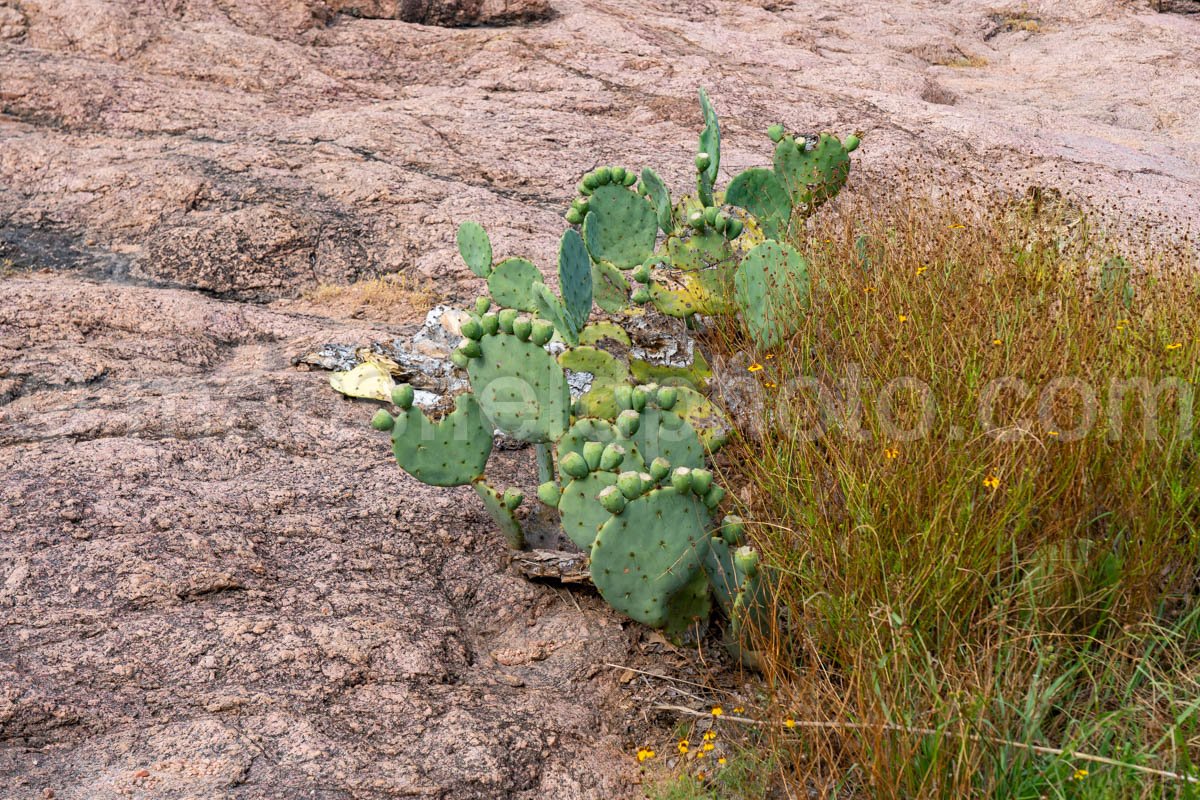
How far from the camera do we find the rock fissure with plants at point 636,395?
7.54 feet

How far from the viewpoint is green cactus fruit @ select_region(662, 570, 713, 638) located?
242 cm

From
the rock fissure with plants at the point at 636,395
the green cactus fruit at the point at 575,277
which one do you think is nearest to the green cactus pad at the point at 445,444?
the rock fissure with plants at the point at 636,395

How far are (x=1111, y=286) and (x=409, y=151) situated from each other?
4.26 m

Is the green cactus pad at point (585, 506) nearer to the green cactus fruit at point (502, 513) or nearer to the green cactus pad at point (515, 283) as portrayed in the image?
the green cactus fruit at point (502, 513)

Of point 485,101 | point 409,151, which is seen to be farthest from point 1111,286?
point 485,101

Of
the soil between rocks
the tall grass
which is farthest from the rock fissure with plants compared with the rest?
the soil between rocks

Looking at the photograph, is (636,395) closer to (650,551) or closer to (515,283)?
(650,551)

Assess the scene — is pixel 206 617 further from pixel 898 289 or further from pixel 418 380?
pixel 898 289

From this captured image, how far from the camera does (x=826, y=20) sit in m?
9.35

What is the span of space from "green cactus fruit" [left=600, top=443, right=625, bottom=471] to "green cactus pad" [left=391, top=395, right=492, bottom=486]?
54cm

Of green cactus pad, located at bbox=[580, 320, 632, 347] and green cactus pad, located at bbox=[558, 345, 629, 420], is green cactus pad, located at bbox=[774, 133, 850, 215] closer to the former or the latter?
green cactus pad, located at bbox=[580, 320, 632, 347]

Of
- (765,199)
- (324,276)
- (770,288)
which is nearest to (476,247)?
(770,288)

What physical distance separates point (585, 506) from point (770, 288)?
122cm

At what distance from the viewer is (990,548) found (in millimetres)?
2125
